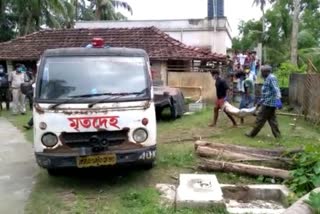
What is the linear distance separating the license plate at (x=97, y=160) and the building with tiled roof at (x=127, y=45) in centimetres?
1349

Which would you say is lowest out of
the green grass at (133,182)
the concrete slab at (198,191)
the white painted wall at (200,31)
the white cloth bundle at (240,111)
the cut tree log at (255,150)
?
the green grass at (133,182)

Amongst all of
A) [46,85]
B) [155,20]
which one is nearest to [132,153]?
[46,85]

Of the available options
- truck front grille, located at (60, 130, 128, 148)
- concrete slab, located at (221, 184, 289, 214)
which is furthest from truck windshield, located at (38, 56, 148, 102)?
concrete slab, located at (221, 184, 289, 214)

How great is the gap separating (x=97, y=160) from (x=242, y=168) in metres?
2.41

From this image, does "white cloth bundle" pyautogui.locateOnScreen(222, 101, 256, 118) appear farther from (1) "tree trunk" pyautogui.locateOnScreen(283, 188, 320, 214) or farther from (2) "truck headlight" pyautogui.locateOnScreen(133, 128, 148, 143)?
(1) "tree trunk" pyautogui.locateOnScreen(283, 188, 320, 214)

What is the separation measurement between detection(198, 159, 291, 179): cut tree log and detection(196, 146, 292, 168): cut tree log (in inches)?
13.1

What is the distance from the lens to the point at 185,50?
20.5 m

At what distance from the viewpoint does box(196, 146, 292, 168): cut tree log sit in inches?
296

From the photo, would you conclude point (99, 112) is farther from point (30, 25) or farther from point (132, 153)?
point (30, 25)

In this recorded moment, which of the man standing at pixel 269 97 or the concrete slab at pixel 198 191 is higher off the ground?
the man standing at pixel 269 97

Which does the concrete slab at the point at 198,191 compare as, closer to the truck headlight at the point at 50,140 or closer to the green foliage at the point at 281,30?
the truck headlight at the point at 50,140

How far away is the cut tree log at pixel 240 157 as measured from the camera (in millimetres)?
7520

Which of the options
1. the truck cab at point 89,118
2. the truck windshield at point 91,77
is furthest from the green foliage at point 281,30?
the truck cab at point 89,118

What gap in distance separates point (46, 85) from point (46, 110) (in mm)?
489
